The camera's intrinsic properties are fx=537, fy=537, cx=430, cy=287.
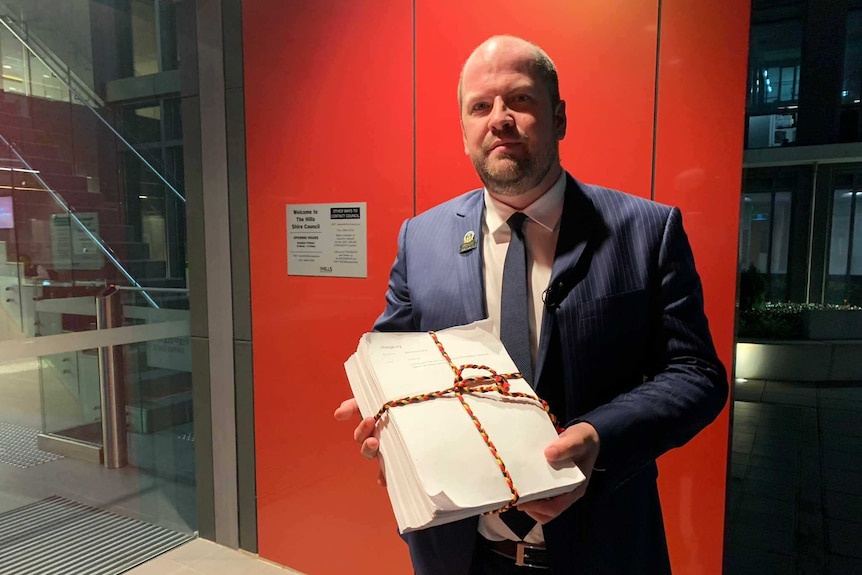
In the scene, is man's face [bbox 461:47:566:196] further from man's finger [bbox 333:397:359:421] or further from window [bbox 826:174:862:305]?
window [bbox 826:174:862:305]

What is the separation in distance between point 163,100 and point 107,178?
1.82 ft

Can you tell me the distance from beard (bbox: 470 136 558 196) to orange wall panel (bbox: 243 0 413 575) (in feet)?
4.00

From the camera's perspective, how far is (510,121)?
3.61 ft

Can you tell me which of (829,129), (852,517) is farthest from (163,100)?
(829,129)

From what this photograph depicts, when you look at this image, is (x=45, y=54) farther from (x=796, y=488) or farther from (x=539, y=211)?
(x=796, y=488)

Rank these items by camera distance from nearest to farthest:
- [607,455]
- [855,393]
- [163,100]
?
[607,455] → [163,100] → [855,393]

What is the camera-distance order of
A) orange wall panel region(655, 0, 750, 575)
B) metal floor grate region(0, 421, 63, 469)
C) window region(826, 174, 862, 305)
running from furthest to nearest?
window region(826, 174, 862, 305), metal floor grate region(0, 421, 63, 469), orange wall panel region(655, 0, 750, 575)

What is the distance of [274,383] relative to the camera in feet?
9.18

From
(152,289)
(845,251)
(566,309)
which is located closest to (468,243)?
(566,309)

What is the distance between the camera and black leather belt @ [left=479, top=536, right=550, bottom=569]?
3.74ft

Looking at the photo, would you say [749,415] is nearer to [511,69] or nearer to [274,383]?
[274,383]

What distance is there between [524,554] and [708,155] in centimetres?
141

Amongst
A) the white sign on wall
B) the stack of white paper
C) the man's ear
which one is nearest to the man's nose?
the man's ear

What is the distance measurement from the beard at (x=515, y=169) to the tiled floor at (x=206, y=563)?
101 inches
